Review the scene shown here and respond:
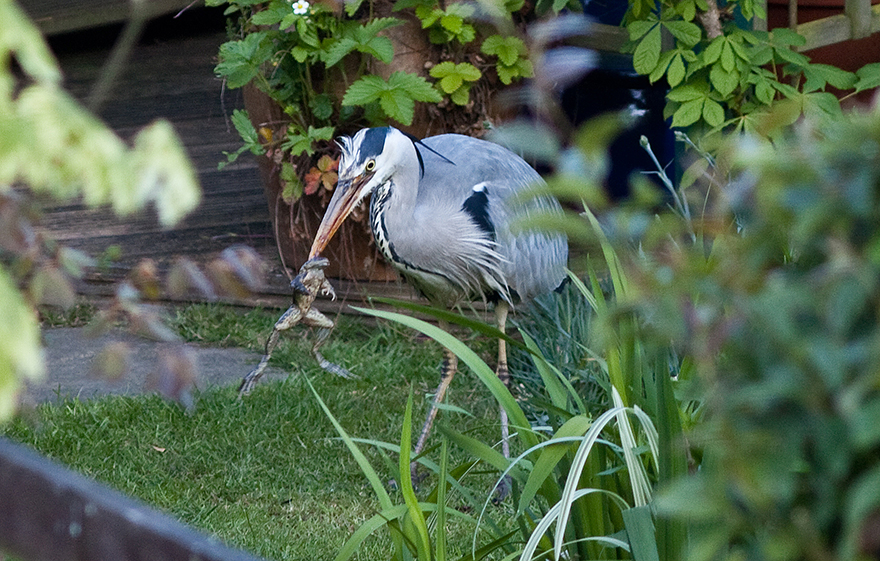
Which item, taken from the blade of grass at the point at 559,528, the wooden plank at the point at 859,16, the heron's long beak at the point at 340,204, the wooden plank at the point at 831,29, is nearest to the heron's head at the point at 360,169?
the heron's long beak at the point at 340,204

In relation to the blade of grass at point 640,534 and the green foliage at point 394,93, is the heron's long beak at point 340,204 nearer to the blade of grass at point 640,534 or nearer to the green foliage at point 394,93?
the green foliage at point 394,93

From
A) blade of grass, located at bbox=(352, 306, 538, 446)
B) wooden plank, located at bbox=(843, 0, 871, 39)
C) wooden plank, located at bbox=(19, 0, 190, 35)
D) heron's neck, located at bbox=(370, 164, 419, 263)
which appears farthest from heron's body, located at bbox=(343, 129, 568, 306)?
wooden plank, located at bbox=(19, 0, 190, 35)

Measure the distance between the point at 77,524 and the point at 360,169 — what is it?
2063 millimetres

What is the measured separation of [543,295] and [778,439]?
9.05 ft

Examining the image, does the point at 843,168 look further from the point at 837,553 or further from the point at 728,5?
the point at 728,5

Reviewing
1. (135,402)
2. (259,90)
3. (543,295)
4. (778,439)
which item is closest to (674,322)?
(778,439)

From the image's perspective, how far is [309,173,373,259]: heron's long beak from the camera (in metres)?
2.75

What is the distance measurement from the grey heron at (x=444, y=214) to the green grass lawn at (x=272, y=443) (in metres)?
0.28

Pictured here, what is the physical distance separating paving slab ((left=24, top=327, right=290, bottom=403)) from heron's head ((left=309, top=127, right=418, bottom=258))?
36.2 inches

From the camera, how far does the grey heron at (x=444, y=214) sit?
109 inches

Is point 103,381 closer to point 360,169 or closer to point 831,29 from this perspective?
point 360,169

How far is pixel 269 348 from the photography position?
10.9 ft

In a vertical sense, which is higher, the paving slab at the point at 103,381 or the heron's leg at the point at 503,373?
the heron's leg at the point at 503,373

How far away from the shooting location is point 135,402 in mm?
3289
